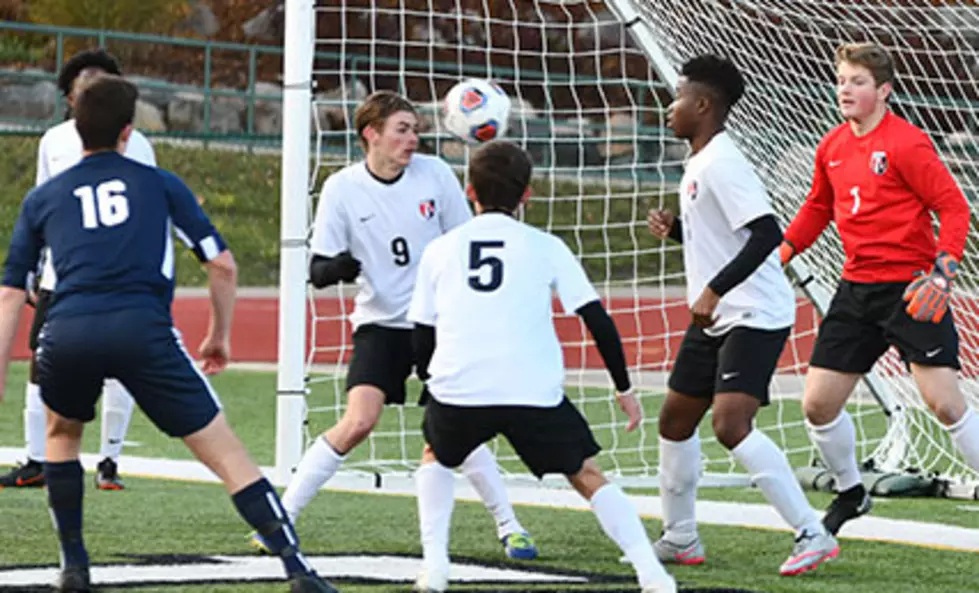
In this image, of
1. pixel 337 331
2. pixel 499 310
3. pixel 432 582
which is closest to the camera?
pixel 499 310

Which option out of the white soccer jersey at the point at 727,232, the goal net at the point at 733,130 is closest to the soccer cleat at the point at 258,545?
the goal net at the point at 733,130

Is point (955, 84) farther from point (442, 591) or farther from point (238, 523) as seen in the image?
point (442, 591)

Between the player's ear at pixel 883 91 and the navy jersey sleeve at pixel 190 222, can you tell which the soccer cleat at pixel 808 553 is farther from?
the navy jersey sleeve at pixel 190 222

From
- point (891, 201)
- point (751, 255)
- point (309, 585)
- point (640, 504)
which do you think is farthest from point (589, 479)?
point (640, 504)

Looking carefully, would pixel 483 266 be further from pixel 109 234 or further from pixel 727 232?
pixel 727 232

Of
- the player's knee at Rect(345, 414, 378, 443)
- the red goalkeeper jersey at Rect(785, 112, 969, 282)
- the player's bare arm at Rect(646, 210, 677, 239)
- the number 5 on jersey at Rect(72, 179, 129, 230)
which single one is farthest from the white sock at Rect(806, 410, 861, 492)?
the number 5 on jersey at Rect(72, 179, 129, 230)

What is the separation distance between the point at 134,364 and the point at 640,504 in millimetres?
3678

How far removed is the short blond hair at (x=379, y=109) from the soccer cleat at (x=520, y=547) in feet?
5.23

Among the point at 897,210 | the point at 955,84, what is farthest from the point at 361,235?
the point at 955,84

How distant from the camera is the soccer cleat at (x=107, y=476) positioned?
9156 mm

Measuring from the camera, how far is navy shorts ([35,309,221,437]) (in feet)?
19.1

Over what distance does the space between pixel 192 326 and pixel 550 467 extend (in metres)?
13.5

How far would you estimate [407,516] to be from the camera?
8461 mm

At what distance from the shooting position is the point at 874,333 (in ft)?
24.5
